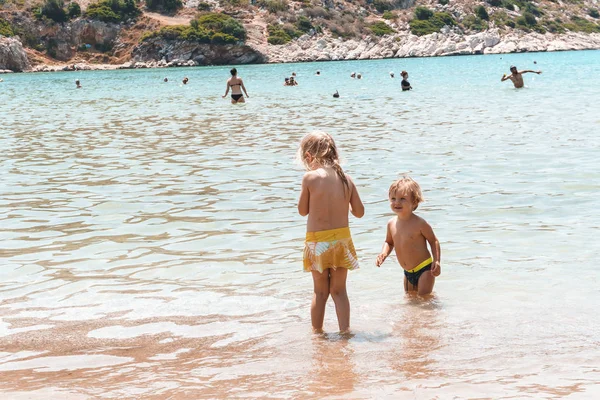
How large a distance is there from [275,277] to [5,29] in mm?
96652

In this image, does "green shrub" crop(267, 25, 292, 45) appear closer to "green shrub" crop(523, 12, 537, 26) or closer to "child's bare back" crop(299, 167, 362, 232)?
"green shrub" crop(523, 12, 537, 26)

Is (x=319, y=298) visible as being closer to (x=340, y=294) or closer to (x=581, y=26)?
(x=340, y=294)

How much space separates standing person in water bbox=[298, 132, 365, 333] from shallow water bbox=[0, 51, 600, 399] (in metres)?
0.54

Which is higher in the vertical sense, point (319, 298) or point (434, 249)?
point (434, 249)

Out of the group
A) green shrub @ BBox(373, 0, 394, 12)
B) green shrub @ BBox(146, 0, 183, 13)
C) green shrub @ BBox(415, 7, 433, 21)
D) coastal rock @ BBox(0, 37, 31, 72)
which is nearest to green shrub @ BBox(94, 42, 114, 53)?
green shrub @ BBox(146, 0, 183, 13)

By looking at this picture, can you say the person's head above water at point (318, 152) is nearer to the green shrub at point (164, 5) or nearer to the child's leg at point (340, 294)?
the child's leg at point (340, 294)

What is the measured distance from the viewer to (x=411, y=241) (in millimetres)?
6125

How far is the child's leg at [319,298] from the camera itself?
546 cm

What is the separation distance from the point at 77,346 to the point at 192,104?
24405mm

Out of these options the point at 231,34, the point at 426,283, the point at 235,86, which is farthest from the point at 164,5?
the point at 426,283

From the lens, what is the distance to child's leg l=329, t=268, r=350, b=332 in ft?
17.8

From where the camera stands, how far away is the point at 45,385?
4633mm

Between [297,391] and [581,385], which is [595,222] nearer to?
[581,385]

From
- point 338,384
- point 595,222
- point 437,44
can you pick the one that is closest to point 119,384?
point 338,384
